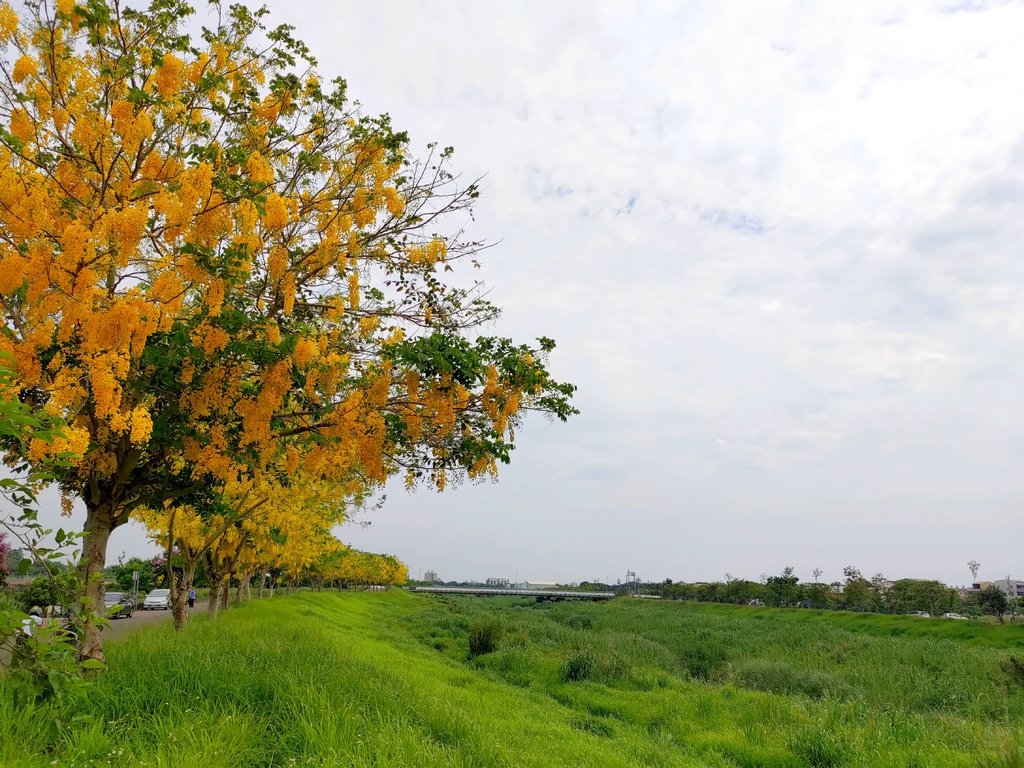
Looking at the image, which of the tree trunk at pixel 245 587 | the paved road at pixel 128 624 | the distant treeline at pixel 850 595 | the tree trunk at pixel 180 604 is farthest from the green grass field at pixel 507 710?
the distant treeline at pixel 850 595

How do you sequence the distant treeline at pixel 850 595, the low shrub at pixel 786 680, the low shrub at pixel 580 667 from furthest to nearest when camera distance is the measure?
the distant treeline at pixel 850 595
the low shrub at pixel 580 667
the low shrub at pixel 786 680

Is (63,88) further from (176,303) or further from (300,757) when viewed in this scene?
(300,757)

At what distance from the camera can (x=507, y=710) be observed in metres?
11.0

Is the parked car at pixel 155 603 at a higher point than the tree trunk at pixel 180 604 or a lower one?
lower

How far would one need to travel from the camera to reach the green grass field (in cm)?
543

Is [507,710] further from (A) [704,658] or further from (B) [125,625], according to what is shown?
(B) [125,625]

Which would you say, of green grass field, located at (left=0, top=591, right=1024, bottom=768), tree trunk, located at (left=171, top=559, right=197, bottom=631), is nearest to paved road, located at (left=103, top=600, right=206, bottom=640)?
tree trunk, located at (left=171, top=559, right=197, bottom=631)

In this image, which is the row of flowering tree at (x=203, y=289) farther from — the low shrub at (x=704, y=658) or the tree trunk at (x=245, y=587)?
the tree trunk at (x=245, y=587)

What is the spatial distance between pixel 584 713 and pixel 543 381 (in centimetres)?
1028

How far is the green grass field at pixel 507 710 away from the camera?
5.43 meters

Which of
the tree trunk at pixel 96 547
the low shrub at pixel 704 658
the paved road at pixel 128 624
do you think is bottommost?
the low shrub at pixel 704 658

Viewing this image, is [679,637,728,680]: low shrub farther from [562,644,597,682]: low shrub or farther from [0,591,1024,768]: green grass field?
[562,644,597,682]: low shrub

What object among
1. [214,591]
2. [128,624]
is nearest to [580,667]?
[214,591]

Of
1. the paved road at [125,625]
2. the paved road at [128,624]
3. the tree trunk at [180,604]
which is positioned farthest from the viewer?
the paved road at [128,624]
